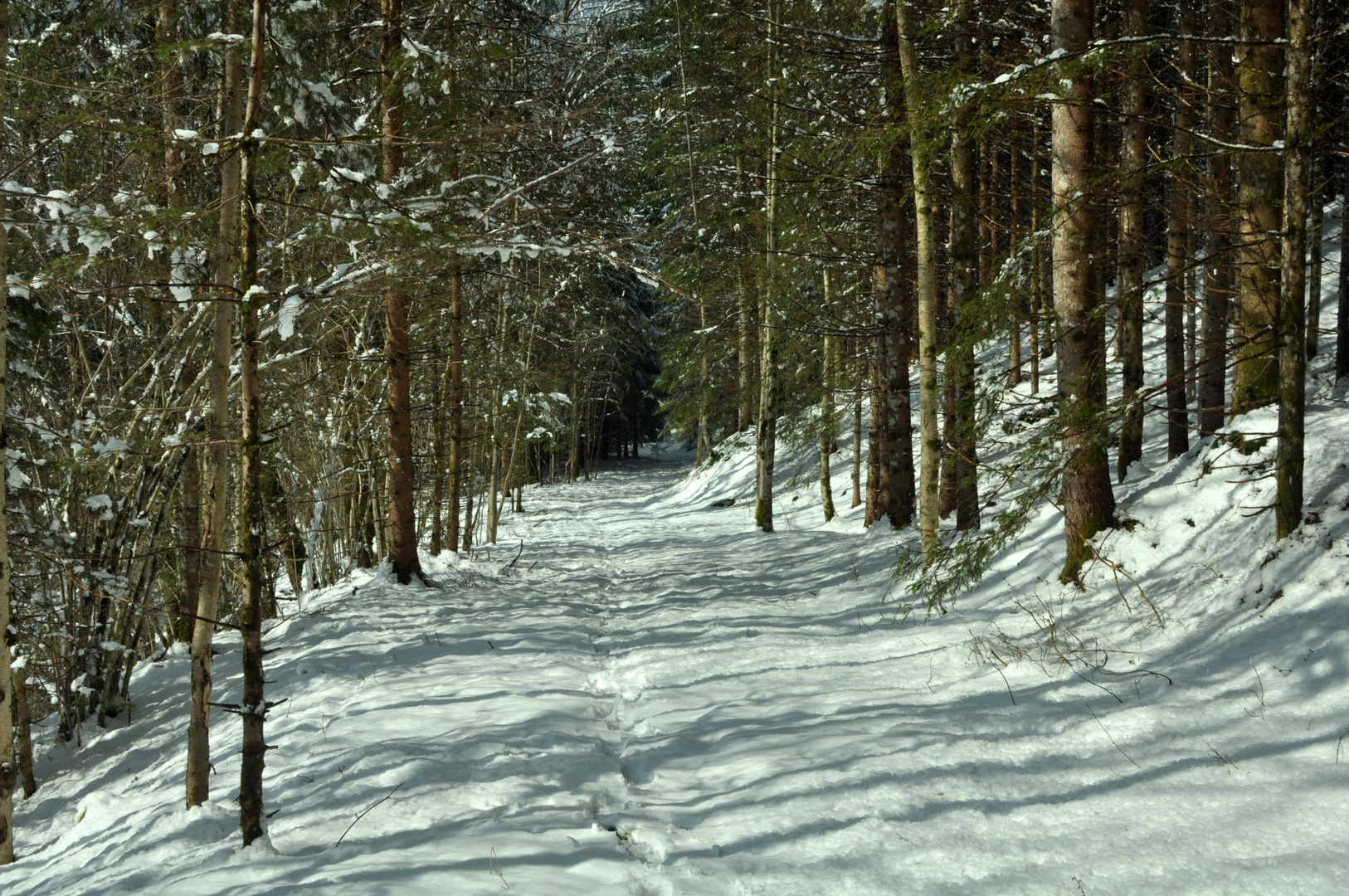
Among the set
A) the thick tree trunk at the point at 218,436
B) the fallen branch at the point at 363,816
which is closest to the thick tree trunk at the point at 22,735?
the thick tree trunk at the point at 218,436

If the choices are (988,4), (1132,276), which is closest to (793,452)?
(1132,276)

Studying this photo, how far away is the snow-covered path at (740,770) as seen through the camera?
3.53m

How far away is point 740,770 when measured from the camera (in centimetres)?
470

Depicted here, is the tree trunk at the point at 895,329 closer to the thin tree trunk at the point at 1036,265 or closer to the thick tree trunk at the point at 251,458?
the thin tree trunk at the point at 1036,265

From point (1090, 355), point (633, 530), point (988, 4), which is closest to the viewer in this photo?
point (1090, 355)

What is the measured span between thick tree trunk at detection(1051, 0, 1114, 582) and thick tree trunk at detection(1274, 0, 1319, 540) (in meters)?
1.16

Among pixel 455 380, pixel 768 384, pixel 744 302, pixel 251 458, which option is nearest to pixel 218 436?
pixel 251 458

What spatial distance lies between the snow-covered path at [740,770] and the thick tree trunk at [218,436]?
0.37m

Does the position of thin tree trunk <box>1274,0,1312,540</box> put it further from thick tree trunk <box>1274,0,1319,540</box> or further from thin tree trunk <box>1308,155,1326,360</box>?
thin tree trunk <box>1308,155,1326,360</box>

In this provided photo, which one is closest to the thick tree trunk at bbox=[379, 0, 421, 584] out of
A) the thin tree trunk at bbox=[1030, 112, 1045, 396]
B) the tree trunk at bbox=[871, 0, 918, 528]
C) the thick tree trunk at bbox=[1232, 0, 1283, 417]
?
the tree trunk at bbox=[871, 0, 918, 528]

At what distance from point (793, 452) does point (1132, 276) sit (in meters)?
7.55

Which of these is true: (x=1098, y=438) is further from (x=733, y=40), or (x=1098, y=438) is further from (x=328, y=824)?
(x=733, y=40)

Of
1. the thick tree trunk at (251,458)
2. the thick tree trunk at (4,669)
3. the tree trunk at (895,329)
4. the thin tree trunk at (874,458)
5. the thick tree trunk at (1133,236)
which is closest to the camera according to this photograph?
the thick tree trunk at (251,458)

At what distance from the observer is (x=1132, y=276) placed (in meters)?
10.1
